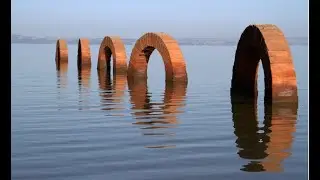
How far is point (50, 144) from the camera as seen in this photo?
758 centimetres

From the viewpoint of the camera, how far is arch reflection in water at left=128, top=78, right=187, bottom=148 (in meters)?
9.34

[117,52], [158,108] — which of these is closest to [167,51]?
[158,108]

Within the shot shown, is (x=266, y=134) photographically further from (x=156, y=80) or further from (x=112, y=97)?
(x=156, y=80)

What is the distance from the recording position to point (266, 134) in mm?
8602

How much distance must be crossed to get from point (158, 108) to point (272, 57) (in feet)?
10.8

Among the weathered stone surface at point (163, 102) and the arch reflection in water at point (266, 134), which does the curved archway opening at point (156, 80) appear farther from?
the arch reflection in water at point (266, 134)

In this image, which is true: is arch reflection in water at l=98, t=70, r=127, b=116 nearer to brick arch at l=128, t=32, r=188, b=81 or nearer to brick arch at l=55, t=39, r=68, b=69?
brick arch at l=128, t=32, r=188, b=81

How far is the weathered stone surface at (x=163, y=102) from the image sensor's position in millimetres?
10883

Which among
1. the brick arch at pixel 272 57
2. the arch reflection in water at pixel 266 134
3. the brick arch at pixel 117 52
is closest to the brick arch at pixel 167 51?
the brick arch at pixel 117 52

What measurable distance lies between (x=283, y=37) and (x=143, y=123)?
16.9ft

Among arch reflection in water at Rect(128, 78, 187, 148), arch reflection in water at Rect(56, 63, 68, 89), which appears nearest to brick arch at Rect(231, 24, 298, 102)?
arch reflection in water at Rect(128, 78, 187, 148)
